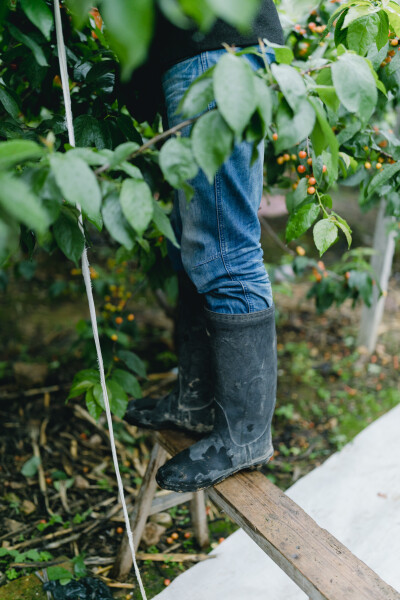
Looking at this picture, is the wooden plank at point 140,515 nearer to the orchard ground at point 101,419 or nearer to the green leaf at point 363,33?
the orchard ground at point 101,419

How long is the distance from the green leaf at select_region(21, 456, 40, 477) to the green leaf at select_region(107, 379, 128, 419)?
2.39 ft

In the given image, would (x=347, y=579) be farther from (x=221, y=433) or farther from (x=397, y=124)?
(x=397, y=124)

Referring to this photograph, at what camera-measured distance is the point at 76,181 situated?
0.65 m

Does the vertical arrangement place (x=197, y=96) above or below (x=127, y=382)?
above

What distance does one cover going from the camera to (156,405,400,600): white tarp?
4.72 feet

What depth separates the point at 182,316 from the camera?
4.81 feet

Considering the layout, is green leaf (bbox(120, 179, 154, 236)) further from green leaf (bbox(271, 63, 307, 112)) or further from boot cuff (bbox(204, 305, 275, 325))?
boot cuff (bbox(204, 305, 275, 325))

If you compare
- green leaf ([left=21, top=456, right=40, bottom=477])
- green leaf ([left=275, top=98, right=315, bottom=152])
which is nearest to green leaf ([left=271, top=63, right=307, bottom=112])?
green leaf ([left=275, top=98, right=315, bottom=152])

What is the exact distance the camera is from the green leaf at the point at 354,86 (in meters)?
0.72

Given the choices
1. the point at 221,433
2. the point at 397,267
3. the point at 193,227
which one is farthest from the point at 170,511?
the point at 397,267

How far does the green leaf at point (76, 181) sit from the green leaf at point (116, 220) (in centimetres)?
7

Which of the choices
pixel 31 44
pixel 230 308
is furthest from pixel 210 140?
pixel 230 308

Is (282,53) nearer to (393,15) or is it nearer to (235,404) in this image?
(393,15)

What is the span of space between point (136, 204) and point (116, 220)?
0.05m
